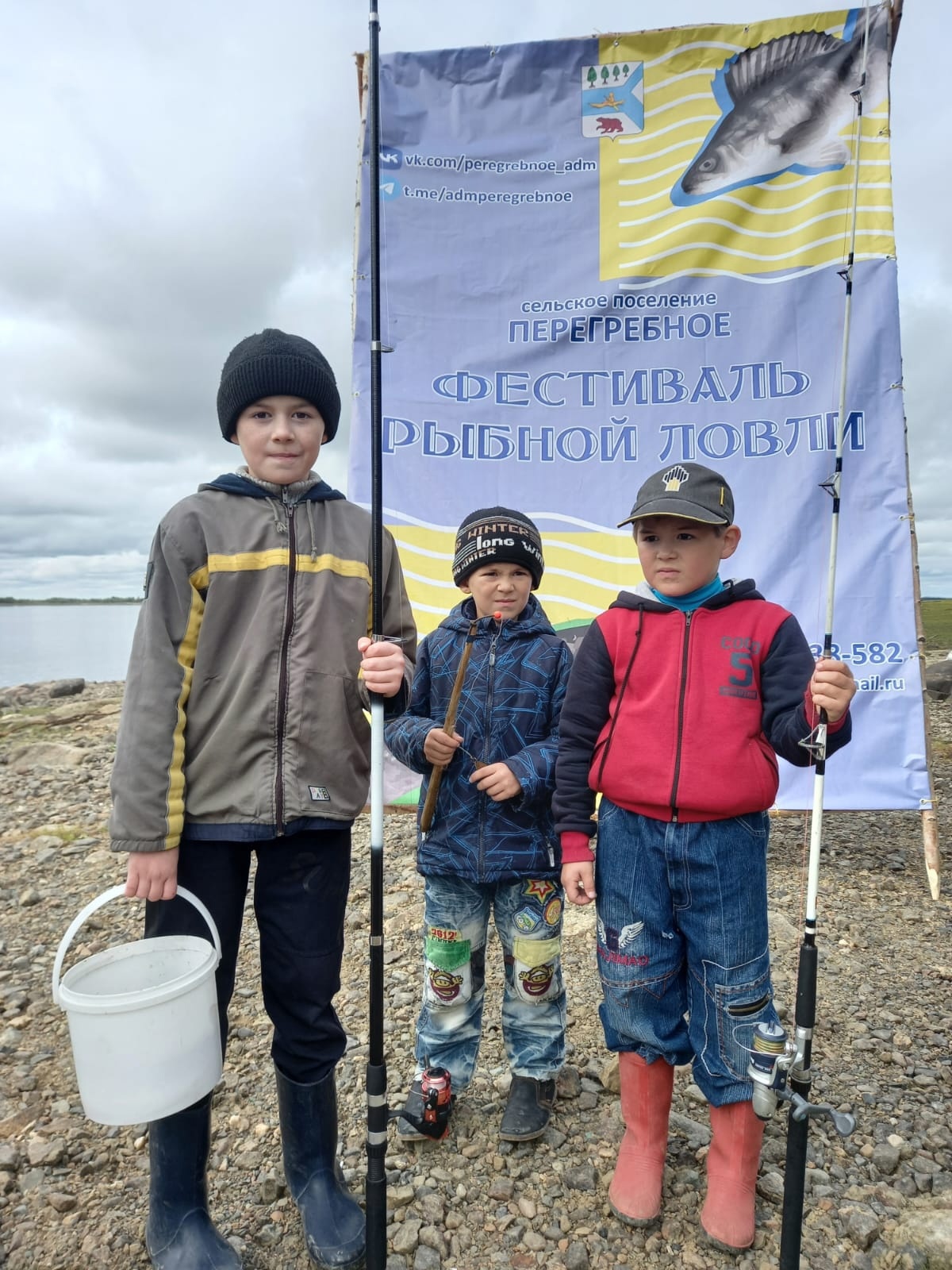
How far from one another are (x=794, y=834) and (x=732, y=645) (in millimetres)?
4351

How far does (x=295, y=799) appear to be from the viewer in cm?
220

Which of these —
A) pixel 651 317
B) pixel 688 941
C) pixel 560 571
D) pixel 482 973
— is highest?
pixel 651 317

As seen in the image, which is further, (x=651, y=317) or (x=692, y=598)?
(x=651, y=317)

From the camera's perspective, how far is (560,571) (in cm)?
546

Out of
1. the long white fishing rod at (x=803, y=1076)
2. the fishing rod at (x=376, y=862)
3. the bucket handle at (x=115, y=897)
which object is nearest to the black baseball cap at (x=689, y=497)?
the long white fishing rod at (x=803, y=1076)

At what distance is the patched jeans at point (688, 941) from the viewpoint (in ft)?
7.34

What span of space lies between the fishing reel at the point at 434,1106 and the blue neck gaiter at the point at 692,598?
174 centimetres

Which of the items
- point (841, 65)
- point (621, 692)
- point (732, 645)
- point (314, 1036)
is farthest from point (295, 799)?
point (841, 65)

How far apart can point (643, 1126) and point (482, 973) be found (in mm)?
684

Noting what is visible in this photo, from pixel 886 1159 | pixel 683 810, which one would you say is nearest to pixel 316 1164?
pixel 683 810

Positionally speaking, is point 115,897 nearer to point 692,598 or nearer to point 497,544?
point 497,544

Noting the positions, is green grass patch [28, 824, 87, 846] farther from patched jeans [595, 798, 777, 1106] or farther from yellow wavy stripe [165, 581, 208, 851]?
patched jeans [595, 798, 777, 1106]

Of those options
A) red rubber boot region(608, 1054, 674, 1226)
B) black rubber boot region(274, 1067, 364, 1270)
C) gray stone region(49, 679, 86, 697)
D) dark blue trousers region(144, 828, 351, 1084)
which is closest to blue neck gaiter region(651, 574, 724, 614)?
dark blue trousers region(144, 828, 351, 1084)

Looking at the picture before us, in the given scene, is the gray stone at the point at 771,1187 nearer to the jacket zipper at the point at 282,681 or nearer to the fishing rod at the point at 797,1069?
the fishing rod at the point at 797,1069
